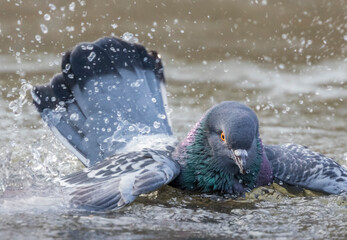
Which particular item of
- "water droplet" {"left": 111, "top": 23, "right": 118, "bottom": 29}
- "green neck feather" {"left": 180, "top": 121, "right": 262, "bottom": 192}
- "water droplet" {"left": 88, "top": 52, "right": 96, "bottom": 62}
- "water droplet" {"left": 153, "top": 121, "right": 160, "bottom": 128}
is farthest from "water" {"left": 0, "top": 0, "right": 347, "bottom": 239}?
"water droplet" {"left": 153, "top": 121, "right": 160, "bottom": 128}

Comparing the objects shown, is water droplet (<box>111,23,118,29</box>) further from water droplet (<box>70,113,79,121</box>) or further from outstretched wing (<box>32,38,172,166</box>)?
water droplet (<box>70,113,79,121</box>)

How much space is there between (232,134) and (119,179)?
865 millimetres

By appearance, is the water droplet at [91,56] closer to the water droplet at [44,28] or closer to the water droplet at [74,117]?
the water droplet at [74,117]

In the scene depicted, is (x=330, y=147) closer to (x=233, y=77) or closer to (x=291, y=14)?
(x=233, y=77)

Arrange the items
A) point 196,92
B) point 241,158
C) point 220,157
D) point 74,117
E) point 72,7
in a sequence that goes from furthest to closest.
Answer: point 72,7, point 196,92, point 74,117, point 220,157, point 241,158

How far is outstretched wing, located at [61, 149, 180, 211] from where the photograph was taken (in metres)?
5.28

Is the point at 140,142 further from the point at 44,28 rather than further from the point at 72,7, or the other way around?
the point at 72,7

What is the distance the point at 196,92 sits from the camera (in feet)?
28.5

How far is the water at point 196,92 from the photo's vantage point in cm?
515

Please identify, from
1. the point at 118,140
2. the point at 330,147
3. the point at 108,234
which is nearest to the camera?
the point at 108,234

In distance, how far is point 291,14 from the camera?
10.3 meters

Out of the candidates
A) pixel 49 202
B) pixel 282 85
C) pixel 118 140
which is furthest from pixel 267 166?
pixel 282 85

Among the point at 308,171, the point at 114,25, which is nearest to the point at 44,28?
the point at 114,25

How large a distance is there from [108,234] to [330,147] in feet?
10.9
